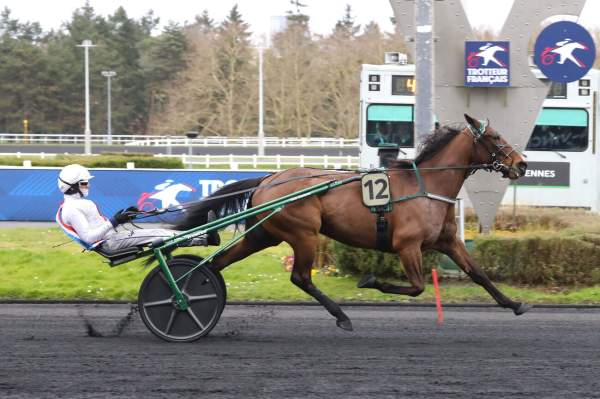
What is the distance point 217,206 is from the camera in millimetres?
7496

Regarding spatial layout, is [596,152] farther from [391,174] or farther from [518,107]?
[391,174]

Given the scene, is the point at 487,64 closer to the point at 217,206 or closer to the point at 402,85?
the point at 217,206

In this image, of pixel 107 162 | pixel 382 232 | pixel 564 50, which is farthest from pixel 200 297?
pixel 107 162

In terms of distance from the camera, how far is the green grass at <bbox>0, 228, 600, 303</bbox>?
9266mm

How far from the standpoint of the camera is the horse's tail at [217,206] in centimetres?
743

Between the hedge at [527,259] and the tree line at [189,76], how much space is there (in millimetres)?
25716

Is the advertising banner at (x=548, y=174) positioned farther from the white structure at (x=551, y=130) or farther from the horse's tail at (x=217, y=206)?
the horse's tail at (x=217, y=206)

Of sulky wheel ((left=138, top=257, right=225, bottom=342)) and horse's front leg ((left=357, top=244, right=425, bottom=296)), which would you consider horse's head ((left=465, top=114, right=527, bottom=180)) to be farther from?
sulky wheel ((left=138, top=257, right=225, bottom=342))

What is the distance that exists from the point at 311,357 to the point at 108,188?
1087cm

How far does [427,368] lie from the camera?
5840mm

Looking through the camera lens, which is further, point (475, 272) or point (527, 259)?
point (527, 259)

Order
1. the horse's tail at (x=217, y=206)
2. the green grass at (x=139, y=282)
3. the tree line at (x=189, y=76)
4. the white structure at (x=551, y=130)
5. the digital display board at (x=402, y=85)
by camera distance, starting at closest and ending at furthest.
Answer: the horse's tail at (x=217, y=206) → the green grass at (x=139, y=282) → the white structure at (x=551, y=130) → the digital display board at (x=402, y=85) → the tree line at (x=189, y=76)

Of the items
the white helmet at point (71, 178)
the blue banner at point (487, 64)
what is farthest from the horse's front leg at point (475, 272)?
the blue banner at point (487, 64)

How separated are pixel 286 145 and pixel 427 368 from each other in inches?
1399
